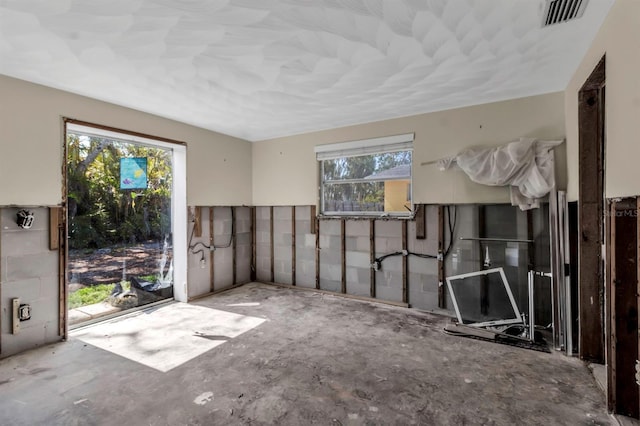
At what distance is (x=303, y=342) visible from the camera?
3.29 meters

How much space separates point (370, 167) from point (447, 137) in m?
1.21

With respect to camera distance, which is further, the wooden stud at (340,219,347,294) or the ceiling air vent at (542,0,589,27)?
the wooden stud at (340,219,347,294)

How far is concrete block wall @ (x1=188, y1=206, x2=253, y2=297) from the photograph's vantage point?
496 cm

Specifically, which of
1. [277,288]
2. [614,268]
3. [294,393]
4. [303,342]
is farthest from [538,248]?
[277,288]

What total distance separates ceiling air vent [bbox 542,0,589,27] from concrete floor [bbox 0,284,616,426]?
2.82 metres

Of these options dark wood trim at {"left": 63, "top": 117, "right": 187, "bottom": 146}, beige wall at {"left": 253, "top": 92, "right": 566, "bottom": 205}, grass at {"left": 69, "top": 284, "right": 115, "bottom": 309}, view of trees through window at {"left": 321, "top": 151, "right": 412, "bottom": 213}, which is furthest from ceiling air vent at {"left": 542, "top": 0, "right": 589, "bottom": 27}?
grass at {"left": 69, "top": 284, "right": 115, "bottom": 309}

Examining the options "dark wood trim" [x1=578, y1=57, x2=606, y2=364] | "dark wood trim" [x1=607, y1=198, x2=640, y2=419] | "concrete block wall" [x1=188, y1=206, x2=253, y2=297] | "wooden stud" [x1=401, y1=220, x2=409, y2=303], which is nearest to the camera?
"dark wood trim" [x1=607, y1=198, x2=640, y2=419]

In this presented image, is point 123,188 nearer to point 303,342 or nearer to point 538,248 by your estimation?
point 303,342

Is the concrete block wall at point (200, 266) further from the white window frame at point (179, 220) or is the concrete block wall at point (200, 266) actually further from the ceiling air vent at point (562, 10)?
the ceiling air vent at point (562, 10)

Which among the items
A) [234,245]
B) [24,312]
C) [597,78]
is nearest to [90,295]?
[24,312]

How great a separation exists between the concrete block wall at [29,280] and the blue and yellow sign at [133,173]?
1100mm

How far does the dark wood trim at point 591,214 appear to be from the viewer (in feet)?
8.76

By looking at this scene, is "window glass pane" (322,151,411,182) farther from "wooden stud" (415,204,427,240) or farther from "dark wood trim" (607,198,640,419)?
"dark wood trim" (607,198,640,419)

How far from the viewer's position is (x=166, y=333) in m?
3.55
